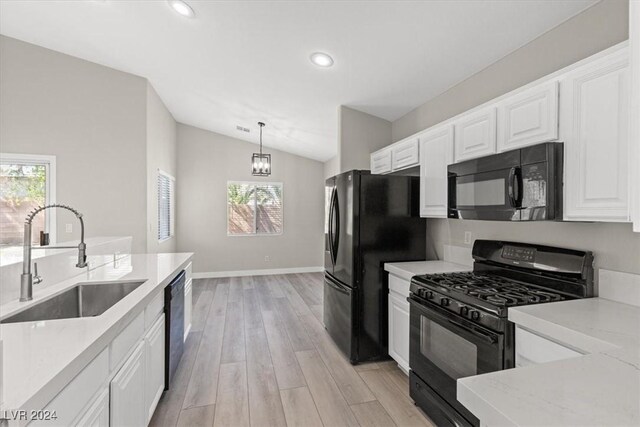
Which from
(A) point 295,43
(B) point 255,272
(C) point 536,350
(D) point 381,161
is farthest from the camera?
(B) point 255,272

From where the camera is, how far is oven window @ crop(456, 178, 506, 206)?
1944 millimetres

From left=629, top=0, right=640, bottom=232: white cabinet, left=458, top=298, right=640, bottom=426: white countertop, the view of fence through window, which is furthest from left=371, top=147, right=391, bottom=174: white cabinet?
the view of fence through window

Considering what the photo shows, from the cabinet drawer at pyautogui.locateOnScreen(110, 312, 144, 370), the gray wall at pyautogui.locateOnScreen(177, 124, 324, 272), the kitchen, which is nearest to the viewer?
Result: the kitchen

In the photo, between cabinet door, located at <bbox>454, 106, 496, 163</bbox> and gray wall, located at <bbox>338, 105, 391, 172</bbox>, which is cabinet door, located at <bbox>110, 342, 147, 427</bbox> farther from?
gray wall, located at <bbox>338, 105, 391, 172</bbox>

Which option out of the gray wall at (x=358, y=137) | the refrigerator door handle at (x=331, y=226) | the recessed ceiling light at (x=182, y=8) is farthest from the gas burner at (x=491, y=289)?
the recessed ceiling light at (x=182, y=8)

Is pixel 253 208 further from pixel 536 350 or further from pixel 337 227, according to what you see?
pixel 536 350

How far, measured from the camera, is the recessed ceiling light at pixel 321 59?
2825mm

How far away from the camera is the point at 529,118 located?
183 cm

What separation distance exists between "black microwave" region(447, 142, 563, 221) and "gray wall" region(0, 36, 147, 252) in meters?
4.25

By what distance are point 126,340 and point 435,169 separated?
245 centimetres

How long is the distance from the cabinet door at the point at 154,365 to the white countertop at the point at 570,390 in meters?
1.81

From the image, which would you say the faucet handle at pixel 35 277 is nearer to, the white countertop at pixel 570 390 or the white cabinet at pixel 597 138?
the white countertop at pixel 570 390

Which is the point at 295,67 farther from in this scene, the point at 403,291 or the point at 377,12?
the point at 403,291

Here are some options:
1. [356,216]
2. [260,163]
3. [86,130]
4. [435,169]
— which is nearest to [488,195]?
[435,169]
